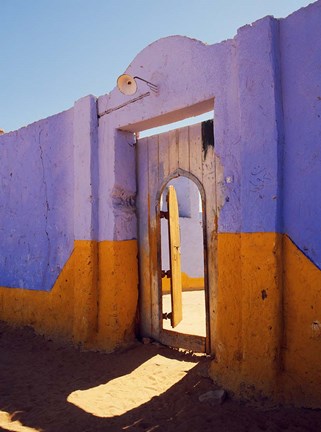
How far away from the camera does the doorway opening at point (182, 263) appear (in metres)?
4.98

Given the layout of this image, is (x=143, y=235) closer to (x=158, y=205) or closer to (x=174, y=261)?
(x=158, y=205)

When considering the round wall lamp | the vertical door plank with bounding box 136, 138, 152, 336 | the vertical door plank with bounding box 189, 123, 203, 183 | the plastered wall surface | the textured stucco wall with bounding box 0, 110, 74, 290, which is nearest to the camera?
the plastered wall surface

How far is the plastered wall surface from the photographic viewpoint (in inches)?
122

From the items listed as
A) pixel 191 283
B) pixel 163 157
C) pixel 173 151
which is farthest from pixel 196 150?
pixel 191 283

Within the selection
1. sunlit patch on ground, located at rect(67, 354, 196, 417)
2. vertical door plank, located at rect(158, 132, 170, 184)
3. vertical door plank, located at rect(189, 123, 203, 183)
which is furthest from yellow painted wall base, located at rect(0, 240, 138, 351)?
vertical door plank, located at rect(189, 123, 203, 183)

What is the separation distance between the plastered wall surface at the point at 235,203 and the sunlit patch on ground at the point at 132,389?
52cm

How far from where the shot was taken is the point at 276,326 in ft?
10.2

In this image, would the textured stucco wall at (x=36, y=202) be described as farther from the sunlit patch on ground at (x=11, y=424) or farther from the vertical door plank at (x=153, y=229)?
the sunlit patch on ground at (x=11, y=424)

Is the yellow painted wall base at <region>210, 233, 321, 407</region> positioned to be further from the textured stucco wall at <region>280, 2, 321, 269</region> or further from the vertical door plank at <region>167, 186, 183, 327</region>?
the vertical door plank at <region>167, 186, 183, 327</region>

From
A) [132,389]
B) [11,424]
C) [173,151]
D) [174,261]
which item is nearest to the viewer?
[11,424]

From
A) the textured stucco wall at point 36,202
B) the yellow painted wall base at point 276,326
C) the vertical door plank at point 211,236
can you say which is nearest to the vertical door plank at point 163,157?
the vertical door plank at point 211,236

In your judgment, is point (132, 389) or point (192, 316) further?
point (192, 316)

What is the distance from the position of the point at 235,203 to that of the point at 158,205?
1.47 meters

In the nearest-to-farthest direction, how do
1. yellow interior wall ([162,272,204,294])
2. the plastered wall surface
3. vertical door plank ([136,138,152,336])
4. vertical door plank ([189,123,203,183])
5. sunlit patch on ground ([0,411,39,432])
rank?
sunlit patch on ground ([0,411,39,432]), the plastered wall surface, vertical door plank ([189,123,203,183]), vertical door plank ([136,138,152,336]), yellow interior wall ([162,272,204,294])
